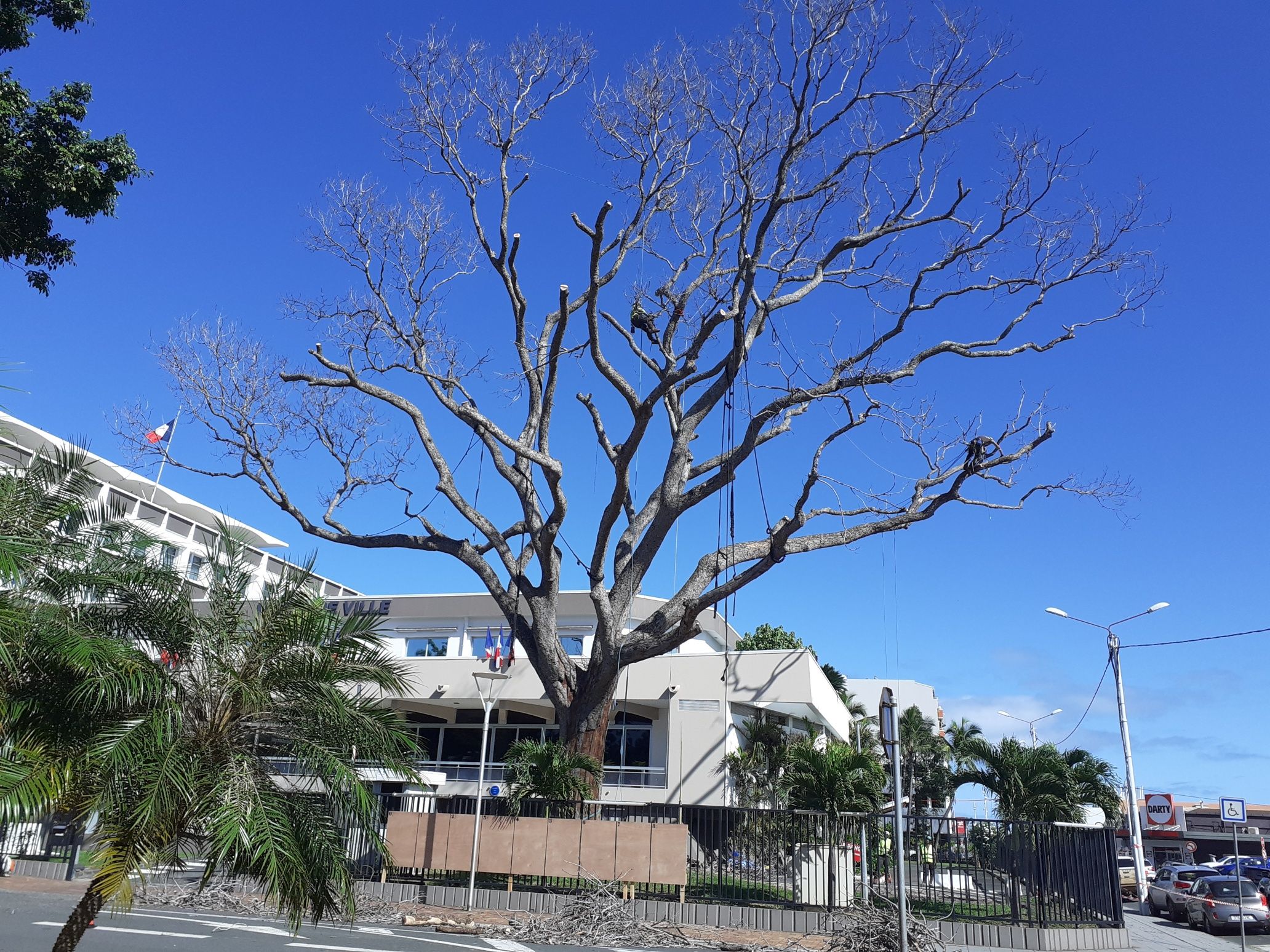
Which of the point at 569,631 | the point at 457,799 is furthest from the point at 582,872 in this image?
the point at 569,631

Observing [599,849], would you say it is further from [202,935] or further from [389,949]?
[202,935]

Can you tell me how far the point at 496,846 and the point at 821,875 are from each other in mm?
5645

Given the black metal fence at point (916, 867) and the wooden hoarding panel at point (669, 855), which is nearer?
the black metal fence at point (916, 867)

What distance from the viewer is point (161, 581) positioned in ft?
29.3

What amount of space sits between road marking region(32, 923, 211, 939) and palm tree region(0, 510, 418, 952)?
5250 millimetres

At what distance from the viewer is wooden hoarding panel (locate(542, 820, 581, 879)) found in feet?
53.6

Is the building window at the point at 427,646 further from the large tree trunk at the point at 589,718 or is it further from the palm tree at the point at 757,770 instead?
the large tree trunk at the point at 589,718

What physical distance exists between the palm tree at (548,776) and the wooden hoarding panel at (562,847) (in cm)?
84

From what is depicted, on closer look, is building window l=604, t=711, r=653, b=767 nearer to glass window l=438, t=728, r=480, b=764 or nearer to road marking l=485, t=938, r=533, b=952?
glass window l=438, t=728, r=480, b=764

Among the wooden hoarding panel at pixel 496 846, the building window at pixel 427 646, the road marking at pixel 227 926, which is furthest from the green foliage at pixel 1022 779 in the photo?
the building window at pixel 427 646

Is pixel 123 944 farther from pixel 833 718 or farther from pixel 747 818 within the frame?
pixel 833 718

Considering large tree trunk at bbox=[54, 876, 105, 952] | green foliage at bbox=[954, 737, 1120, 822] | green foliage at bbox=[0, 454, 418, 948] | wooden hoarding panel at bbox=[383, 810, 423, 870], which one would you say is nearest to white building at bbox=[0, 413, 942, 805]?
green foliage at bbox=[954, 737, 1120, 822]

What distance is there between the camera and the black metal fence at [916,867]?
1564 cm

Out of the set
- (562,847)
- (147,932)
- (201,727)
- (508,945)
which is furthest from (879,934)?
(147,932)
